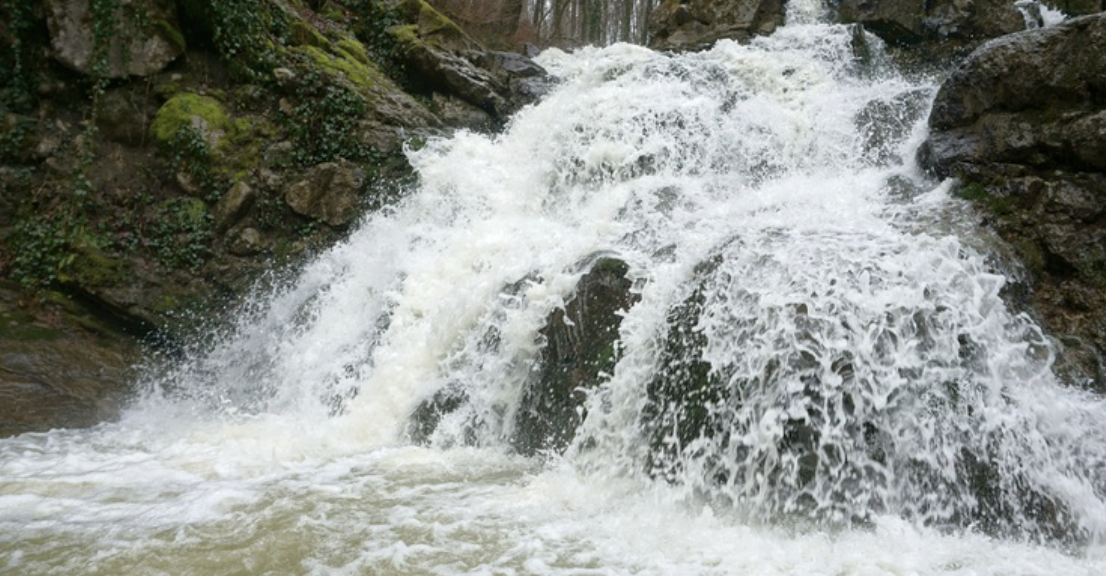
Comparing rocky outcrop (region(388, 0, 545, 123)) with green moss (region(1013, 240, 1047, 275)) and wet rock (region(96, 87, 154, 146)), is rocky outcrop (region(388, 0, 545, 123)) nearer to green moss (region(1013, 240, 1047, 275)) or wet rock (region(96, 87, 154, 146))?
wet rock (region(96, 87, 154, 146))

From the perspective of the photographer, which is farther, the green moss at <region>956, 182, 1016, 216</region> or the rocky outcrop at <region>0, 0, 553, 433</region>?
the rocky outcrop at <region>0, 0, 553, 433</region>

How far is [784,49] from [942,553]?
9601 mm

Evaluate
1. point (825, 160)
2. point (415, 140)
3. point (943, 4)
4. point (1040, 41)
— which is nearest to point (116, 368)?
point (415, 140)

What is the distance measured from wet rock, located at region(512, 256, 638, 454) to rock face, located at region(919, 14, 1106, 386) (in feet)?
9.59

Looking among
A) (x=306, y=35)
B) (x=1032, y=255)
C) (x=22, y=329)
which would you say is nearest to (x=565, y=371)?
(x=1032, y=255)

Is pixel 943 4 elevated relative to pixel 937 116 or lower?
elevated

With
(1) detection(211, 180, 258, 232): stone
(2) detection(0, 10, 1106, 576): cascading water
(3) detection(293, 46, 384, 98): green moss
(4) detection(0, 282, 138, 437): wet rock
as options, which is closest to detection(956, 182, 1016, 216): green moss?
(2) detection(0, 10, 1106, 576): cascading water

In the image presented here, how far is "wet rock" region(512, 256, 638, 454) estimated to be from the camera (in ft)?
17.0

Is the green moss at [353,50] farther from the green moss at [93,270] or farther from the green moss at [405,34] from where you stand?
the green moss at [93,270]

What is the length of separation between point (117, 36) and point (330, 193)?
277 centimetres

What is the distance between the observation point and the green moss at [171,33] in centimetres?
818

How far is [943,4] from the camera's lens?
35.9 ft

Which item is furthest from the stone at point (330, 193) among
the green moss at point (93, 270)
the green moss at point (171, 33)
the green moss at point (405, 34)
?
the green moss at point (405, 34)

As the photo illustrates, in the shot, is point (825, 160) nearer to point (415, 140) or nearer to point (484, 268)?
point (484, 268)
